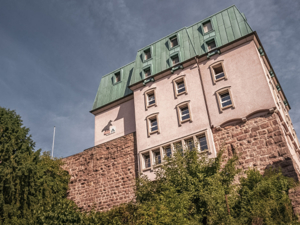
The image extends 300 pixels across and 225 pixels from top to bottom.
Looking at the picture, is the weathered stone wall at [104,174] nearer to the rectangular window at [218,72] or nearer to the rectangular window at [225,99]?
the rectangular window at [225,99]

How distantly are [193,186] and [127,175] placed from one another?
10351 mm

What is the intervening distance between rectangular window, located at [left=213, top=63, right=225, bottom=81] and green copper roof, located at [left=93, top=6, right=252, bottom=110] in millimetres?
1951

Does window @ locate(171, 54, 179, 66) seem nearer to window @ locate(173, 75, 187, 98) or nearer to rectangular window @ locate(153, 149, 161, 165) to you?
window @ locate(173, 75, 187, 98)

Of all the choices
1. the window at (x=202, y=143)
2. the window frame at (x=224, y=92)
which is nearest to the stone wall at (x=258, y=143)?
the window at (x=202, y=143)

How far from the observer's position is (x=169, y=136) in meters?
25.5

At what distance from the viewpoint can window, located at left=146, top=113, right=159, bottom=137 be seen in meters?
26.8

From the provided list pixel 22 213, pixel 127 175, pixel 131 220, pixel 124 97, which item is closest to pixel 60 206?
pixel 131 220

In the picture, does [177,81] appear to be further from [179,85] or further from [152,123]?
[152,123]

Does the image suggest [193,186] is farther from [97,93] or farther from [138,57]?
[97,93]

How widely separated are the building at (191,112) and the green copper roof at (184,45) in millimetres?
102

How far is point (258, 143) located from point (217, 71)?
300 inches

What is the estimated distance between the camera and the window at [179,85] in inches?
1068

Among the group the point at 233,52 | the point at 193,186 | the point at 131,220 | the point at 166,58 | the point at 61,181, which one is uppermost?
the point at 166,58

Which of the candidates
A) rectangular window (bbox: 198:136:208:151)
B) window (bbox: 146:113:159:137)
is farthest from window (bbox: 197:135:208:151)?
window (bbox: 146:113:159:137)
